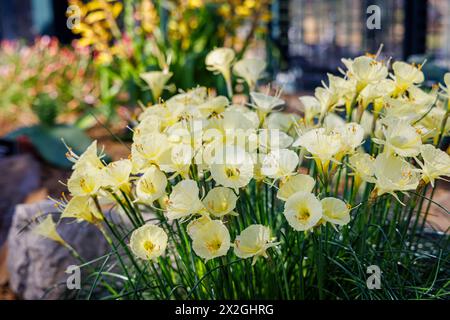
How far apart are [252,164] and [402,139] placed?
0.30 meters

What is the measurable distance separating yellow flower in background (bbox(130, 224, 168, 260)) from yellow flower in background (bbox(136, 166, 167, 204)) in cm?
6

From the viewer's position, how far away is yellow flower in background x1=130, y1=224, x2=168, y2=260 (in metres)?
1.29

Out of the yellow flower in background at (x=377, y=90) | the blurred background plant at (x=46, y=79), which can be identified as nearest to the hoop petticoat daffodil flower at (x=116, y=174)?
the yellow flower in background at (x=377, y=90)

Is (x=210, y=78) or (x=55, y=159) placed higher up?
(x=210, y=78)

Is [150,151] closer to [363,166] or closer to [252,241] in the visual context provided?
[252,241]

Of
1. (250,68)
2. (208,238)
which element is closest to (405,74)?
(250,68)

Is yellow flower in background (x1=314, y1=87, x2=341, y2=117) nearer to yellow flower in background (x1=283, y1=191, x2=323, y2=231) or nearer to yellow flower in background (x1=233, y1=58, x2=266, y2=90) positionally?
yellow flower in background (x1=233, y1=58, x2=266, y2=90)

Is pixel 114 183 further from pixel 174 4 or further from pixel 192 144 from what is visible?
pixel 174 4

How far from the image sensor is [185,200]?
125 centimetres

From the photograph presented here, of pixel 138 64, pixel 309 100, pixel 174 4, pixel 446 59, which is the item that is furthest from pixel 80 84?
pixel 309 100

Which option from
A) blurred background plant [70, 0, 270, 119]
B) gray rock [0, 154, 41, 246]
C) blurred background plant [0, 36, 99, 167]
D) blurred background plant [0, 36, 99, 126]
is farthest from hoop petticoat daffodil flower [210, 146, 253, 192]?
blurred background plant [0, 36, 99, 126]

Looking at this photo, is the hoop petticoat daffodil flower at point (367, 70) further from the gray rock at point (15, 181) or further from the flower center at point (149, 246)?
the gray rock at point (15, 181)

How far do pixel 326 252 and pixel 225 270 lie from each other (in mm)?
218

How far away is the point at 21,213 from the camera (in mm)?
2336
